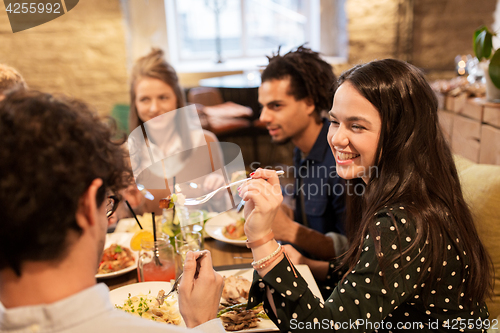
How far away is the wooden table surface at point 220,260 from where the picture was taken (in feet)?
4.38

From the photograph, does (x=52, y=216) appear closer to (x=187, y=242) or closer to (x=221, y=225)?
(x=187, y=242)

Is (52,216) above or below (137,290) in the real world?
above

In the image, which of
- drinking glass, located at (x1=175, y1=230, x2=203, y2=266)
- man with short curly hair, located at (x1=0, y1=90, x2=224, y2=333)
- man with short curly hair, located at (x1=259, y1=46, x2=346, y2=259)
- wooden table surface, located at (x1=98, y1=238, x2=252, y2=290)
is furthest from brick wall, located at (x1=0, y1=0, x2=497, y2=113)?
man with short curly hair, located at (x1=0, y1=90, x2=224, y2=333)

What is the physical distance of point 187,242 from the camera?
125 centimetres

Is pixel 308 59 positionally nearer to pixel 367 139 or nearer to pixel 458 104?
pixel 458 104

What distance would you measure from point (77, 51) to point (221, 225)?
3.52 metres

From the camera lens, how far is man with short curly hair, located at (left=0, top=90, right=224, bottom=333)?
546mm

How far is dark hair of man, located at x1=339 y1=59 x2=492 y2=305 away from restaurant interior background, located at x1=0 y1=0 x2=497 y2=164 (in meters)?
3.46

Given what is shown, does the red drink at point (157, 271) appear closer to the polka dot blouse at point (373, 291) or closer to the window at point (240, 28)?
the polka dot blouse at point (373, 291)

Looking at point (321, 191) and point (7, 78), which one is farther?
point (321, 191)

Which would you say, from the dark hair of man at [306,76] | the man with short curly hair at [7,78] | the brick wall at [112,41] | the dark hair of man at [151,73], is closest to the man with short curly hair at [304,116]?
the dark hair of man at [306,76]

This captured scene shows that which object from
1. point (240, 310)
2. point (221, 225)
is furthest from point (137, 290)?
point (221, 225)

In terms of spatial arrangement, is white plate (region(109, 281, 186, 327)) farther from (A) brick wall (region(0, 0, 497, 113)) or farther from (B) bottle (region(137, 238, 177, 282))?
(A) brick wall (region(0, 0, 497, 113))

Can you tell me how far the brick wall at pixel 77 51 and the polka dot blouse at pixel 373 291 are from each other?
154 inches
